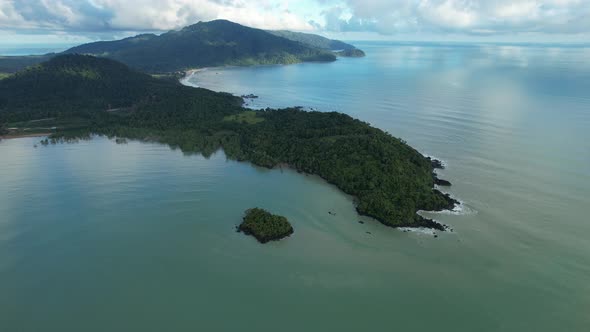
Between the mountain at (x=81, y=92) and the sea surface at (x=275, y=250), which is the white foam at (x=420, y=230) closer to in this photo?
the sea surface at (x=275, y=250)

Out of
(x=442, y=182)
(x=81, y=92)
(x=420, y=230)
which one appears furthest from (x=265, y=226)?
(x=81, y=92)

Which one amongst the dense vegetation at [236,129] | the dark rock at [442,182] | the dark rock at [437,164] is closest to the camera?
the dense vegetation at [236,129]

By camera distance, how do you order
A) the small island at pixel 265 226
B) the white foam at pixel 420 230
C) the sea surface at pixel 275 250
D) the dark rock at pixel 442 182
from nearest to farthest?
the sea surface at pixel 275 250 < the small island at pixel 265 226 < the white foam at pixel 420 230 < the dark rock at pixel 442 182

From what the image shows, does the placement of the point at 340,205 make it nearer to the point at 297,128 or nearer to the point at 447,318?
the point at 447,318

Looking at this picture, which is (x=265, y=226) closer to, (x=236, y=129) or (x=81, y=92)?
(x=236, y=129)

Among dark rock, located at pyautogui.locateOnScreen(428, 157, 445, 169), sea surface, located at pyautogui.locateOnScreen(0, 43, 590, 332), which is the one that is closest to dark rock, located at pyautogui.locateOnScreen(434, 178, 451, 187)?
sea surface, located at pyautogui.locateOnScreen(0, 43, 590, 332)

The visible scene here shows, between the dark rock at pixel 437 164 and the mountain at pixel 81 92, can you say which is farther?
the mountain at pixel 81 92

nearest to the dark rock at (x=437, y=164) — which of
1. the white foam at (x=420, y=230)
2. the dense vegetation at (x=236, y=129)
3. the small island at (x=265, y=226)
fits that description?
the dense vegetation at (x=236, y=129)

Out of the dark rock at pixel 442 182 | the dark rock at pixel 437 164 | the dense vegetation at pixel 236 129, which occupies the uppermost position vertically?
the dense vegetation at pixel 236 129

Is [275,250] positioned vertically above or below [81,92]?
below
